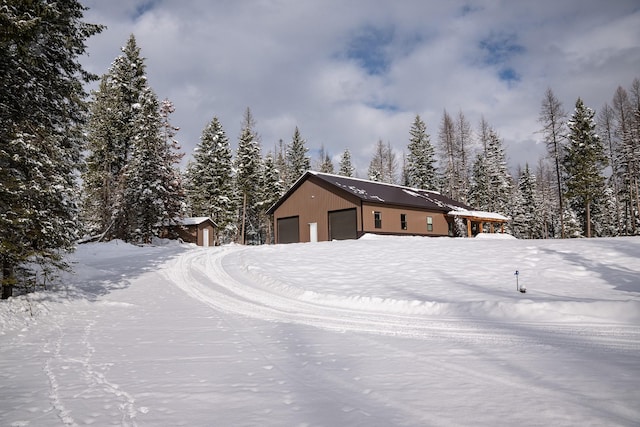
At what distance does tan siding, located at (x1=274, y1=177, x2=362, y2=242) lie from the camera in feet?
100

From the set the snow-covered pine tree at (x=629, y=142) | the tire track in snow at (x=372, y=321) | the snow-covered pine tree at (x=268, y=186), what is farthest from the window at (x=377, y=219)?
the snow-covered pine tree at (x=629, y=142)

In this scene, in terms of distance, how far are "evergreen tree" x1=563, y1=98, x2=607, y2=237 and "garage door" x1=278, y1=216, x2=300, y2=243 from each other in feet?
91.7

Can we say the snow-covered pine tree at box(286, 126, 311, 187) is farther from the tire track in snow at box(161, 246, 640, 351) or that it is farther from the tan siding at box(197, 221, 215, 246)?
the tire track in snow at box(161, 246, 640, 351)

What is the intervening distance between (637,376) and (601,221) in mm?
56056

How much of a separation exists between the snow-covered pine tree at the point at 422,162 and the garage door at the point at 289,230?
24.1m

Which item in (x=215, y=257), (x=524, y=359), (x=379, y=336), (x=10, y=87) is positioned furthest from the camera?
(x=215, y=257)

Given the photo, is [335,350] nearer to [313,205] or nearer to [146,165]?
[313,205]

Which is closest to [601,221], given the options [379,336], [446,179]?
[446,179]

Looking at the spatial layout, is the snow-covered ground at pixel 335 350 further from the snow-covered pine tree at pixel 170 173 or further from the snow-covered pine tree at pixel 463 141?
the snow-covered pine tree at pixel 463 141

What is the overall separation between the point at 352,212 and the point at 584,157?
2650cm

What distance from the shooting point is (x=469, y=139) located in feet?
157

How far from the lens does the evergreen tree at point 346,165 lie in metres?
60.2

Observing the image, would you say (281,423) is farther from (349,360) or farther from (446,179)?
(446,179)

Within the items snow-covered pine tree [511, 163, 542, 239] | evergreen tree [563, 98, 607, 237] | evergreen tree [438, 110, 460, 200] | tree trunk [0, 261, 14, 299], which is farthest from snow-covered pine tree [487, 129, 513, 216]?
tree trunk [0, 261, 14, 299]
